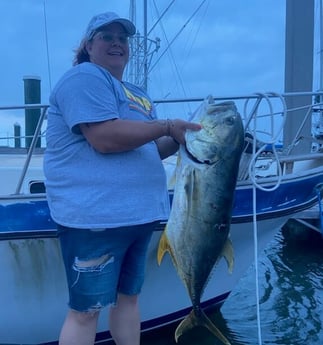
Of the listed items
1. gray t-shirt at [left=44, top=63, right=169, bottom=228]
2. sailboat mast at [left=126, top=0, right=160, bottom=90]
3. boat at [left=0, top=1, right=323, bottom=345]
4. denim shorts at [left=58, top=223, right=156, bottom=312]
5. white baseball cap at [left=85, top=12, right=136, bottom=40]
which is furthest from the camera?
sailboat mast at [left=126, top=0, right=160, bottom=90]

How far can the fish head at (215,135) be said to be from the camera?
245 centimetres

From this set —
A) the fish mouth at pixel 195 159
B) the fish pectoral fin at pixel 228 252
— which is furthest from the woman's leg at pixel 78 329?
the fish mouth at pixel 195 159

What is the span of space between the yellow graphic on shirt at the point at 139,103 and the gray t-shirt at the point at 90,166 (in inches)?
2.4

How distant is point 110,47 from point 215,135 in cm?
75

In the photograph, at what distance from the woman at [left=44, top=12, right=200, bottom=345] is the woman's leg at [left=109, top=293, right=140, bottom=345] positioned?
0.18 meters

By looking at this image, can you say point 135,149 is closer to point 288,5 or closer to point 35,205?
point 35,205

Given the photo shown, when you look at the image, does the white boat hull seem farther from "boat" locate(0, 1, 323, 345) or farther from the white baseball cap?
the white baseball cap

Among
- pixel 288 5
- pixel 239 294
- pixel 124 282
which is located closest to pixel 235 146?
pixel 124 282

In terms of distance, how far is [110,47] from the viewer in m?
2.69

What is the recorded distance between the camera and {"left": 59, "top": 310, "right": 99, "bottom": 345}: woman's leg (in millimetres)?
2582

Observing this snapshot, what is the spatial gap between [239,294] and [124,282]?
10.4 feet

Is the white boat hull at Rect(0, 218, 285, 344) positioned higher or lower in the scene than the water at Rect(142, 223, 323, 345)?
higher

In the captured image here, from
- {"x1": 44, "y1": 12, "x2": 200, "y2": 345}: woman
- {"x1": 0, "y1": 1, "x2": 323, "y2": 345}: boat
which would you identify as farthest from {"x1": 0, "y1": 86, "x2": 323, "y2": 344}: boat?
{"x1": 44, "y1": 12, "x2": 200, "y2": 345}: woman

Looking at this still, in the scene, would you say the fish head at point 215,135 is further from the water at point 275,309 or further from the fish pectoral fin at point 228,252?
the water at point 275,309
